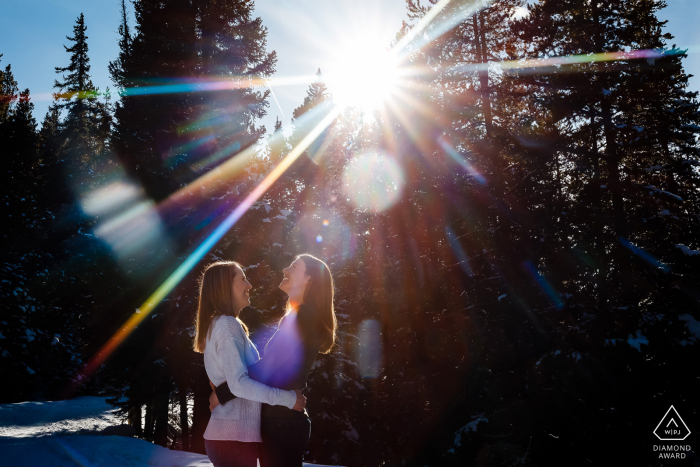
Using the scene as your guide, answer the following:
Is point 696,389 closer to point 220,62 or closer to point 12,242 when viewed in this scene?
point 220,62

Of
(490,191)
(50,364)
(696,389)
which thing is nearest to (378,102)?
(490,191)

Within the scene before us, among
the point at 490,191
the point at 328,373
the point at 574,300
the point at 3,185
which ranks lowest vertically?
the point at 328,373

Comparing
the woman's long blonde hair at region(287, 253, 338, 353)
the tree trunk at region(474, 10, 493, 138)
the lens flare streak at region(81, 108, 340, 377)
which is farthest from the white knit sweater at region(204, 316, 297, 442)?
the tree trunk at region(474, 10, 493, 138)

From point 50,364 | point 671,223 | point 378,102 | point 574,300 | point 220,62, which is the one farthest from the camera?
point 50,364

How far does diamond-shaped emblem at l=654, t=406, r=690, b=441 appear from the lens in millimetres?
11500

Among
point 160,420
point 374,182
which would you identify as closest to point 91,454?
point 160,420

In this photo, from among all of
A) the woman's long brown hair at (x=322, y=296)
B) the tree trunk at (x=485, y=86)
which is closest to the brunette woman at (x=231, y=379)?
the woman's long brown hair at (x=322, y=296)

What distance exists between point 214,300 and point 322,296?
0.73m

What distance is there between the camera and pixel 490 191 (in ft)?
49.4

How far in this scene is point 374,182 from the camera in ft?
56.7

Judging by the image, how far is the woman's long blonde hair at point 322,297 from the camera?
3.10 m

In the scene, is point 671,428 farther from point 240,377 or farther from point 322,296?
point 240,377

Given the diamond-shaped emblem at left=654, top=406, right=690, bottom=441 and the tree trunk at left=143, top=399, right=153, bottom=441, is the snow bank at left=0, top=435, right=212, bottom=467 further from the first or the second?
the diamond-shaped emblem at left=654, top=406, right=690, bottom=441

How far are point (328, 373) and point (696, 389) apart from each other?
32.8 feet
